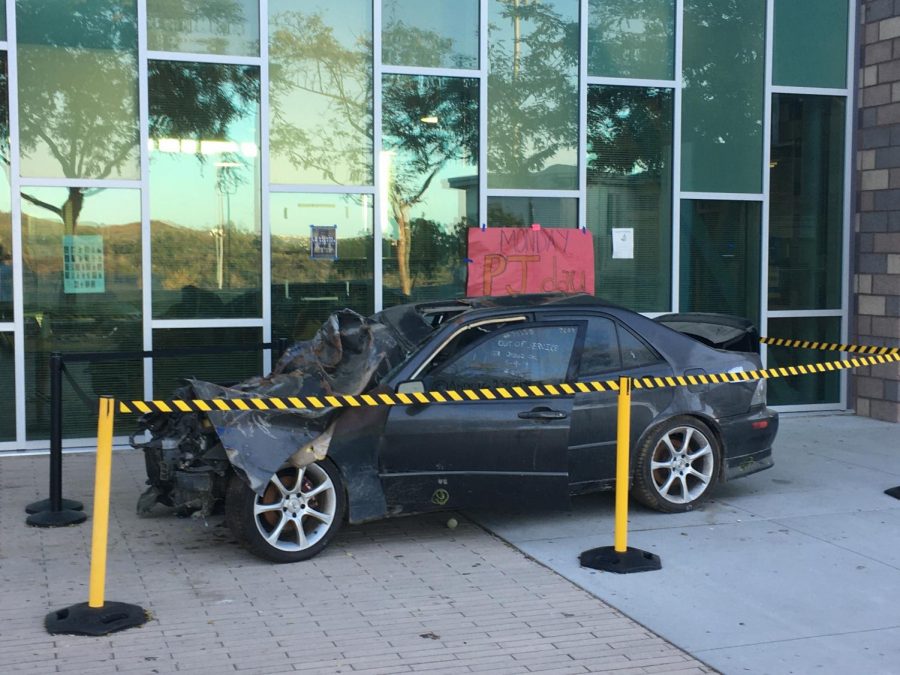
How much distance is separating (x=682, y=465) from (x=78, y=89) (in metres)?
6.39

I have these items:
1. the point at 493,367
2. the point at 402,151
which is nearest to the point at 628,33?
the point at 402,151

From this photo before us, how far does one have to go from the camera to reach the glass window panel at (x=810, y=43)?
11844 mm

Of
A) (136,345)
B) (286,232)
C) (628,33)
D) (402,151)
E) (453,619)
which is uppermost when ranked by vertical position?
(628,33)

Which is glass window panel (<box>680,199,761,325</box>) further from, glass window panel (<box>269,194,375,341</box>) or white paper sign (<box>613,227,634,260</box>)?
glass window panel (<box>269,194,375,341</box>)

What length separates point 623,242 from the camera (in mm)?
11398

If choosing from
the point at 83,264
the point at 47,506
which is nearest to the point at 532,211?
the point at 83,264

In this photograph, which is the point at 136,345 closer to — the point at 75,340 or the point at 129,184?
the point at 75,340

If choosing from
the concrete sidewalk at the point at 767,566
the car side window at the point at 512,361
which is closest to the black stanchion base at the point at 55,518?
the car side window at the point at 512,361

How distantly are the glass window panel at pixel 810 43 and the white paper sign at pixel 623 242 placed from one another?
2483mm

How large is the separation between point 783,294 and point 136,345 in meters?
7.12

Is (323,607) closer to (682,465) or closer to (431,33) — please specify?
(682,465)

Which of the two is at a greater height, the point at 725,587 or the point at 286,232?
the point at 286,232

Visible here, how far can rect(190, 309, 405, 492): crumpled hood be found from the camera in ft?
20.2

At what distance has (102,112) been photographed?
9797 millimetres
